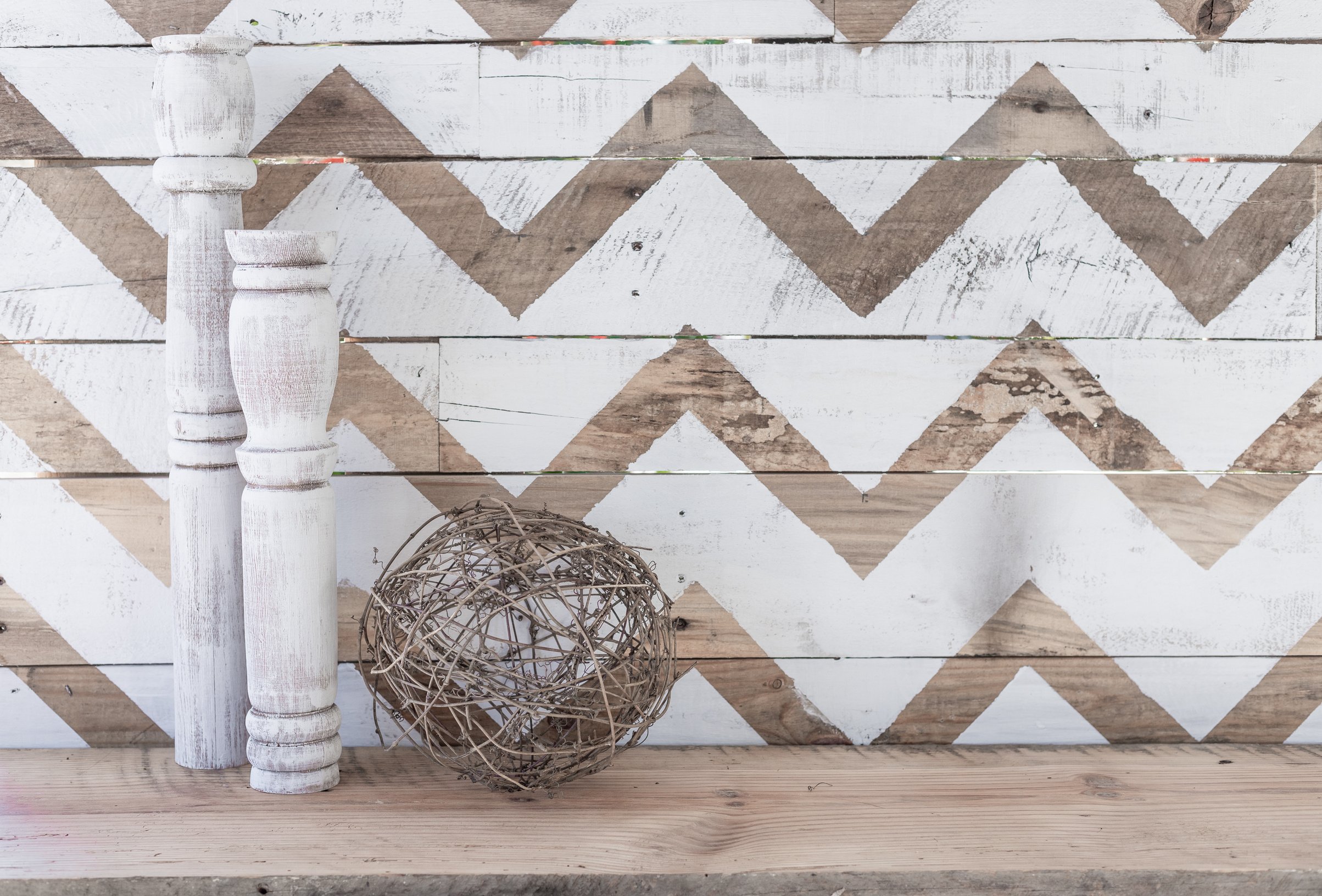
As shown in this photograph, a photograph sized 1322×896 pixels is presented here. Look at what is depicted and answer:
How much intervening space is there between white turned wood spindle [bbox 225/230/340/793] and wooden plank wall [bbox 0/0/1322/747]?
5.7 inches

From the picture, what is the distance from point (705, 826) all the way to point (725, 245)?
1.84 ft

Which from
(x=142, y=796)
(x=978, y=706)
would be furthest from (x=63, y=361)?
(x=978, y=706)

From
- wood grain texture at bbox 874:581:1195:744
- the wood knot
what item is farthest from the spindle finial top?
the wood knot

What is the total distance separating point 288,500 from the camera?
0.95m

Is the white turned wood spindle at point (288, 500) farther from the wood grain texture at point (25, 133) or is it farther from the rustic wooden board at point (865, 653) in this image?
the wood grain texture at point (25, 133)

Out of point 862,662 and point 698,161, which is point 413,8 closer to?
point 698,161

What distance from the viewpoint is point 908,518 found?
1121 millimetres

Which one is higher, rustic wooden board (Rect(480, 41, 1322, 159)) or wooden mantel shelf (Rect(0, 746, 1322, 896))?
rustic wooden board (Rect(480, 41, 1322, 159))

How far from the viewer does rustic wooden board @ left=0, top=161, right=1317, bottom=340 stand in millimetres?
1096

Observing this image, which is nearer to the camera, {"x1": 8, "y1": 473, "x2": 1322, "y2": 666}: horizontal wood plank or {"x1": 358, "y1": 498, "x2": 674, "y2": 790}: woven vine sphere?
{"x1": 358, "y1": 498, "x2": 674, "y2": 790}: woven vine sphere

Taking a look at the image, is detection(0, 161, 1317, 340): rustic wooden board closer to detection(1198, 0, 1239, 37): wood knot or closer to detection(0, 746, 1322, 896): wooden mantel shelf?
detection(1198, 0, 1239, 37): wood knot

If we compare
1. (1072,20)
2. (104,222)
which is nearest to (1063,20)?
(1072,20)

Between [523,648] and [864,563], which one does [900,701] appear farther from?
[523,648]

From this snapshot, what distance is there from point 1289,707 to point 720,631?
24.0 inches
